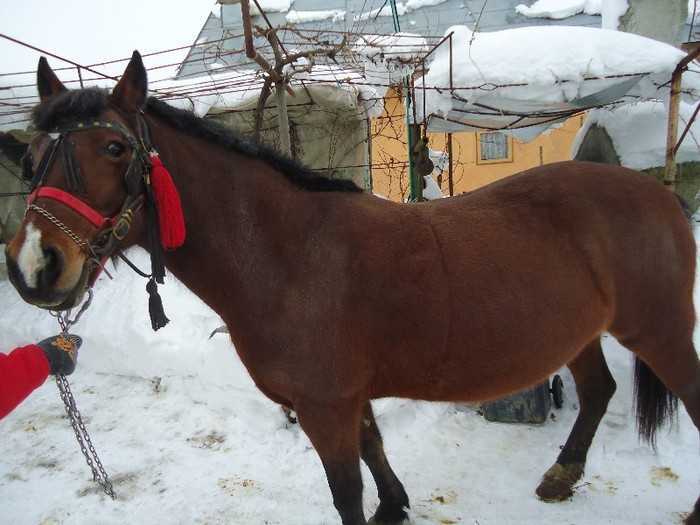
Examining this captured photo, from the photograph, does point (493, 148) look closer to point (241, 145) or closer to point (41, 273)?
point (241, 145)

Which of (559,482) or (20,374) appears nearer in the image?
(20,374)

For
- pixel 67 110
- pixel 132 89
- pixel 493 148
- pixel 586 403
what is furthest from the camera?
pixel 493 148

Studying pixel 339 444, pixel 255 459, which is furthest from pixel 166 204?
pixel 255 459

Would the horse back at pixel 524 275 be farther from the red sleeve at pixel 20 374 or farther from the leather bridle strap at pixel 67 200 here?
the red sleeve at pixel 20 374

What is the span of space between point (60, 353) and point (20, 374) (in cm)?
17

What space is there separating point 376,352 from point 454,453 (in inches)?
68.1

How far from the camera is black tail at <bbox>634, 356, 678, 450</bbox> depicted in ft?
8.45

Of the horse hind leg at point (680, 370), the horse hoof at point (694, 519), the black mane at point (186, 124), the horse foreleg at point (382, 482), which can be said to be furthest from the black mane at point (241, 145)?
the horse hoof at point (694, 519)

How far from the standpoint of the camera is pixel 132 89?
1575 millimetres

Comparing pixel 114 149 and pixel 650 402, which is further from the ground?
pixel 114 149

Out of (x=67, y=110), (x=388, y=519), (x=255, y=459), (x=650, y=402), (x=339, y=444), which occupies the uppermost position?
(x=67, y=110)

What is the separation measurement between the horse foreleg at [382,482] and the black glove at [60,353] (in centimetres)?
155

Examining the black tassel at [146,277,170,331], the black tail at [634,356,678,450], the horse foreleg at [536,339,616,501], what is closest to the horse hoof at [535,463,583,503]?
the horse foreleg at [536,339,616,501]

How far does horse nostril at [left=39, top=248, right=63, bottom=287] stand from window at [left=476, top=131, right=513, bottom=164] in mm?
13606
